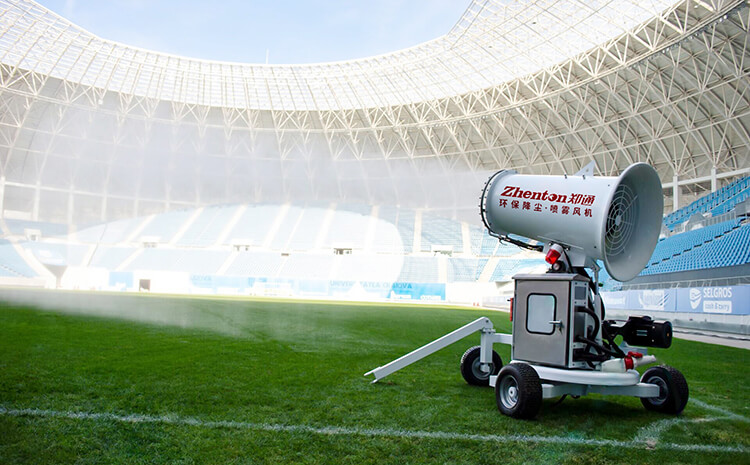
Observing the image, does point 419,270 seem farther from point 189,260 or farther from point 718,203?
point 718,203

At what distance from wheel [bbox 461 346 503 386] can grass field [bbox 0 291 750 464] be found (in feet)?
0.47

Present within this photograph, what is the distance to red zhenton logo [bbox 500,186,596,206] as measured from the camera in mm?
5922

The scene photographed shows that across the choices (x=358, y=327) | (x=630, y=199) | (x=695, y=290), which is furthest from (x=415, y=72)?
(x=630, y=199)

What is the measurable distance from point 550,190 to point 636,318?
174 cm

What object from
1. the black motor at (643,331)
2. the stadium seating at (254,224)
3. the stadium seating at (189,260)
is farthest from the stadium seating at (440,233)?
the black motor at (643,331)

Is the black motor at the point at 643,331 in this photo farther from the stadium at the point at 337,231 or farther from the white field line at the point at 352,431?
the white field line at the point at 352,431

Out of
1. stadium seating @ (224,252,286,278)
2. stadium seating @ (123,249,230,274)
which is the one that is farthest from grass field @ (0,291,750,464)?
stadium seating @ (224,252,286,278)

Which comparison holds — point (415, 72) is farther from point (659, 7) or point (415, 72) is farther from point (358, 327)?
point (358, 327)

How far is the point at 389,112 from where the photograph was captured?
49.5 m

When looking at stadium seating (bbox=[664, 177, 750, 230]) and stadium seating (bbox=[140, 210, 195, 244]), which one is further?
stadium seating (bbox=[140, 210, 195, 244])

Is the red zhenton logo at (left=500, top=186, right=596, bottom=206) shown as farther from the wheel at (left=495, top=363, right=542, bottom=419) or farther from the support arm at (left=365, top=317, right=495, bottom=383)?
the wheel at (left=495, top=363, right=542, bottom=419)

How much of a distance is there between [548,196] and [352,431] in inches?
132

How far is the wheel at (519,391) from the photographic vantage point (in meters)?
5.19

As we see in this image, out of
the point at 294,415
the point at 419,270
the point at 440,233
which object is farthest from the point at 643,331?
the point at 440,233
